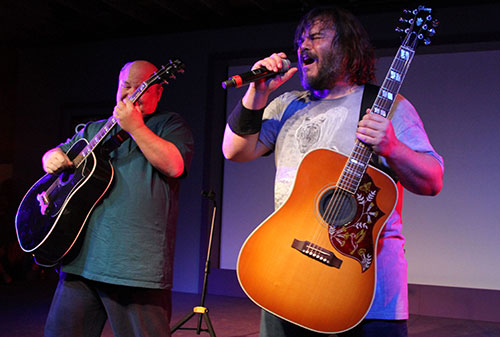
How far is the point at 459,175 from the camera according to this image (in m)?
5.89

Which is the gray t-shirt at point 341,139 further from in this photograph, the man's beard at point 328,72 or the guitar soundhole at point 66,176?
the guitar soundhole at point 66,176

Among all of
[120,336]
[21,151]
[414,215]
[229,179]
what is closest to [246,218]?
[229,179]

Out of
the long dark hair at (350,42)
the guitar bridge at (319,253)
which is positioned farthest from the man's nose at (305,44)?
the guitar bridge at (319,253)

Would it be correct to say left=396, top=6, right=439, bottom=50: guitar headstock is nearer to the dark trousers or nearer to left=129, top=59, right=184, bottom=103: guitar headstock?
left=129, top=59, right=184, bottom=103: guitar headstock

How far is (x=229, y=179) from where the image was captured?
6797mm

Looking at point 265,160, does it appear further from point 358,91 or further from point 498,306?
point 358,91

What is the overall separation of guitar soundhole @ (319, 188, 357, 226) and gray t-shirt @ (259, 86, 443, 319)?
5.2 inches

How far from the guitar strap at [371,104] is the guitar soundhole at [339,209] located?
0.52 feet

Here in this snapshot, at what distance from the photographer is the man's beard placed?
159 cm

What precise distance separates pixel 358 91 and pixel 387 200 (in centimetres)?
39

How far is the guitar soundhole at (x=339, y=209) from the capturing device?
4.50 ft

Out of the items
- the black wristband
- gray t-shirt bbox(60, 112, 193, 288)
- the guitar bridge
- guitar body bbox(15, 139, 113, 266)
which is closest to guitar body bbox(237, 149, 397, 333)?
the guitar bridge

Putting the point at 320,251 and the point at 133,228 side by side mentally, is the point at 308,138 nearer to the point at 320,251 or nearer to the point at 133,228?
the point at 320,251

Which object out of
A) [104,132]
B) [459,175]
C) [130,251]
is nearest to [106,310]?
[130,251]
